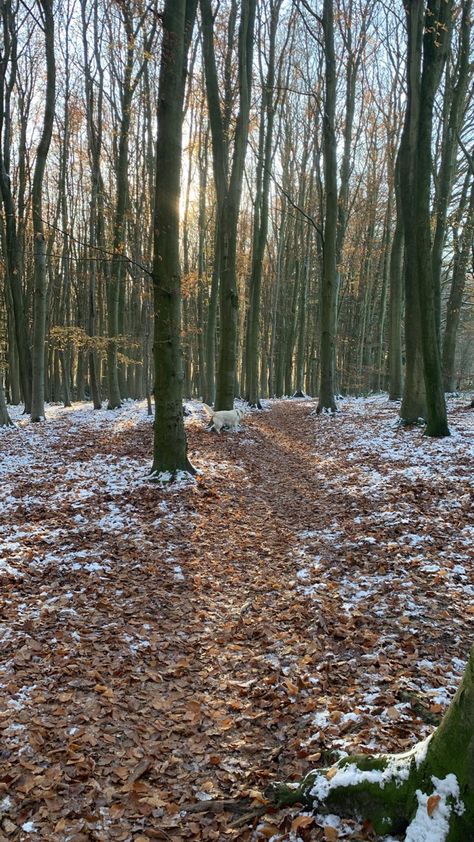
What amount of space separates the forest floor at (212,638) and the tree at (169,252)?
A: 0.93 meters

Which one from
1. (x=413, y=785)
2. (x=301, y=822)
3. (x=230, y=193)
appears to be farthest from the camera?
(x=230, y=193)

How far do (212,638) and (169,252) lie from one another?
633 cm

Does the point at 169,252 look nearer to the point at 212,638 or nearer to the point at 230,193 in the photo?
the point at 212,638

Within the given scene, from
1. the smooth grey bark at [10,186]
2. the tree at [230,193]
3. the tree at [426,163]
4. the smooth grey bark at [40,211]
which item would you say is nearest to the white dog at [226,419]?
the tree at [230,193]

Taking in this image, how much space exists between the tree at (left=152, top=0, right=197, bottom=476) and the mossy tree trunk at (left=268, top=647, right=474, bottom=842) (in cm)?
641

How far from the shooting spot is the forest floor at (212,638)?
115 inches

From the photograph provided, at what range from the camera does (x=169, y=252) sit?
8500 millimetres

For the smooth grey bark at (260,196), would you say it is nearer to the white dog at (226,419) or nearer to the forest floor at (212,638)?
the white dog at (226,419)

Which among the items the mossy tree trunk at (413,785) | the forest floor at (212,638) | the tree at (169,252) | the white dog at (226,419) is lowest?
the forest floor at (212,638)

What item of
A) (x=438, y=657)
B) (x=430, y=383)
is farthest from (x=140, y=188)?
(x=438, y=657)

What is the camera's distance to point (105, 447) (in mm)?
11922

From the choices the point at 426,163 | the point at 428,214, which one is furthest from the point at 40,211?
the point at 428,214

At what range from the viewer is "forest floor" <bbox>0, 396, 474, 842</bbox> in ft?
9.57

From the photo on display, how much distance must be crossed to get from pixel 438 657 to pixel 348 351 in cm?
3306
